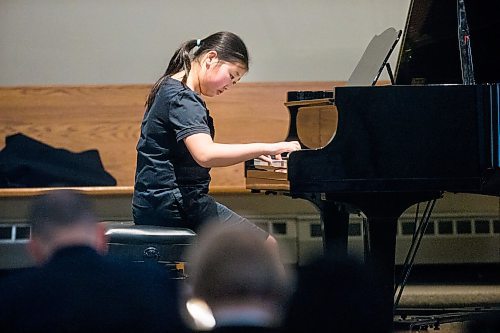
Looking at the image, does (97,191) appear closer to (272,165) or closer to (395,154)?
(272,165)

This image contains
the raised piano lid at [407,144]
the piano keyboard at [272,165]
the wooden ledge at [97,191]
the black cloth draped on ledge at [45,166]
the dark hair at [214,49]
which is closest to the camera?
the raised piano lid at [407,144]

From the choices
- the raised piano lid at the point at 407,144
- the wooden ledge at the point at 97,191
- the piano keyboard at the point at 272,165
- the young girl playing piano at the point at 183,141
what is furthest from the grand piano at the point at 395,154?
the wooden ledge at the point at 97,191

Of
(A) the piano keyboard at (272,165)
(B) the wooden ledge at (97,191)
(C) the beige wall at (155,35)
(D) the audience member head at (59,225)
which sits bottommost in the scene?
(D) the audience member head at (59,225)

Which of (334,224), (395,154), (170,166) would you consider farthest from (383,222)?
(170,166)

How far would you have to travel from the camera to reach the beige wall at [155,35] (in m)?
A: 3.81

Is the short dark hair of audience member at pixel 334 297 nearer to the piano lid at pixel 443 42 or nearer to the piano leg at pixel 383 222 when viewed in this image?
the piano leg at pixel 383 222

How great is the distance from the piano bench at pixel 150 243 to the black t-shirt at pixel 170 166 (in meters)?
0.15

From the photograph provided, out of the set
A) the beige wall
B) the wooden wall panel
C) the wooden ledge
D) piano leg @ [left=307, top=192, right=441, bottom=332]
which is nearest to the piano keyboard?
piano leg @ [left=307, top=192, right=441, bottom=332]

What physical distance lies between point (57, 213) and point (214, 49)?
50.2 inches

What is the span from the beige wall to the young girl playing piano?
130 centimetres

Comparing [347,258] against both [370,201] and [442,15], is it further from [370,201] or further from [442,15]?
[442,15]

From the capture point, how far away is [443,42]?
2.53 meters

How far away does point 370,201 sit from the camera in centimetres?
202

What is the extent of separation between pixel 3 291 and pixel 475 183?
134 centimetres
